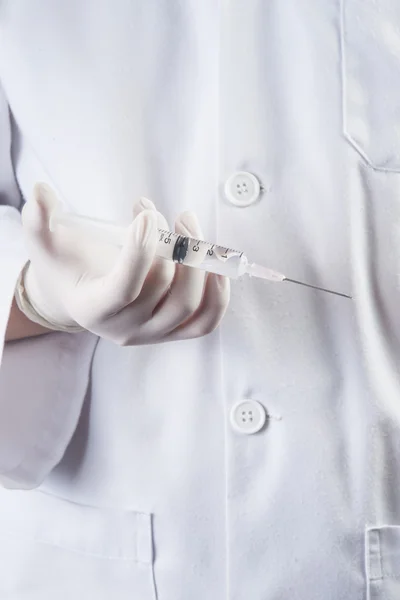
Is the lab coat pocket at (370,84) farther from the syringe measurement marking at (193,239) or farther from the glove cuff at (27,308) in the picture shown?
the glove cuff at (27,308)

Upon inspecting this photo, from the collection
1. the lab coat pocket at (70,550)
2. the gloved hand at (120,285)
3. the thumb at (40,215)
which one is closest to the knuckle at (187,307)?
the gloved hand at (120,285)

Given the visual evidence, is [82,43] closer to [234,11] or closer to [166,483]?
[234,11]

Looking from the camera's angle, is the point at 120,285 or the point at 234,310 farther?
the point at 234,310

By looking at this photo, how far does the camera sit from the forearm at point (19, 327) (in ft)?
1.90

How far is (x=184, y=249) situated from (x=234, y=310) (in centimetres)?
9

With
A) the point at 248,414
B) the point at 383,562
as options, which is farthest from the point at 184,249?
the point at 383,562

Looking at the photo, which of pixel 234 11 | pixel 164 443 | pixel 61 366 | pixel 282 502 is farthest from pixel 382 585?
pixel 234 11

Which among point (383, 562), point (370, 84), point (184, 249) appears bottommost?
point (383, 562)

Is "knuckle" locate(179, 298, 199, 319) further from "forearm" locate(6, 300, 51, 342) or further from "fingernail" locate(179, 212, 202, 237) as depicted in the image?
"forearm" locate(6, 300, 51, 342)

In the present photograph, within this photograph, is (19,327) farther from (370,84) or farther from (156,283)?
(370,84)

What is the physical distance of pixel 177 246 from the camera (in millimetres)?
489

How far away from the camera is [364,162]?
1.81ft

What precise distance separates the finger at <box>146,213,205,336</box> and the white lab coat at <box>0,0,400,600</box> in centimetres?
A: 8

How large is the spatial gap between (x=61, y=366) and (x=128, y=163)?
0.65ft
